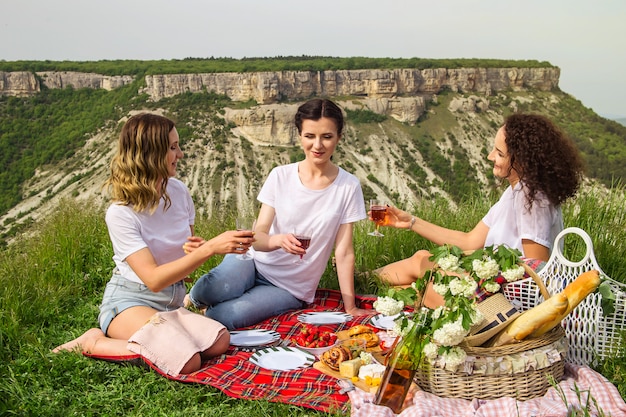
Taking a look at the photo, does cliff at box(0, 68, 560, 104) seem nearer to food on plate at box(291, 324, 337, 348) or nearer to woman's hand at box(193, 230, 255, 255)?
food on plate at box(291, 324, 337, 348)

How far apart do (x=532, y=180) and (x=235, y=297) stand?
7.30 feet

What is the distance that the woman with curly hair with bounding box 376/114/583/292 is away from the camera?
3.94 metres

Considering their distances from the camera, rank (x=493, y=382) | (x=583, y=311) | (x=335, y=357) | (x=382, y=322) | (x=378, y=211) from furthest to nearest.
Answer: (x=378, y=211), (x=382, y=322), (x=583, y=311), (x=335, y=357), (x=493, y=382)

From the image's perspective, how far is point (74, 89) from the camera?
88688 mm

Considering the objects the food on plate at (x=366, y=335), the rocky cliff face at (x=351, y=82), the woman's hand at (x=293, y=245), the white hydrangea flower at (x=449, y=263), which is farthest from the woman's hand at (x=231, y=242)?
the rocky cliff face at (x=351, y=82)

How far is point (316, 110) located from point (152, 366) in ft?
6.59

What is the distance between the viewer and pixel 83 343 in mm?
3908

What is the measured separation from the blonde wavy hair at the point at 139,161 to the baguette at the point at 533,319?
2.28m

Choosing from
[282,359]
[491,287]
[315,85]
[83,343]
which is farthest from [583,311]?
[315,85]

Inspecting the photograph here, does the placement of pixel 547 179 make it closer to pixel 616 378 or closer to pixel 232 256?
pixel 616 378

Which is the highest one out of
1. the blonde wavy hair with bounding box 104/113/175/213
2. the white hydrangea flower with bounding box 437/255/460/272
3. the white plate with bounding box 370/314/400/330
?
the blonde wavy hair with bounding box 104/113/175/213

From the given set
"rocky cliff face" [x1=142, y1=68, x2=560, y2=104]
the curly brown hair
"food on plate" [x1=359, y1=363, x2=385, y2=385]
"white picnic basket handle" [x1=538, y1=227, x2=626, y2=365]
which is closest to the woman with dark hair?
the curly brown hair

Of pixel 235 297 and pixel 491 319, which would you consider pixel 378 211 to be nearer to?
pixel 235 297

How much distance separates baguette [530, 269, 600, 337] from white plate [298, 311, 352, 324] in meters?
1.65
